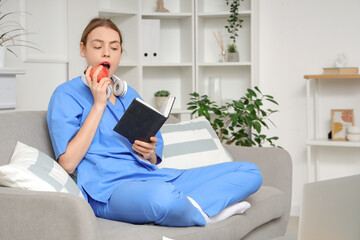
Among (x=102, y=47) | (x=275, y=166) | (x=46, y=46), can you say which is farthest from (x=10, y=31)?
(x=275, y=166)

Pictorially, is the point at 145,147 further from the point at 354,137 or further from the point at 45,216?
the point at 354,137

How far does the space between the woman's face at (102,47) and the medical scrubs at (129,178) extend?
0.41 feet

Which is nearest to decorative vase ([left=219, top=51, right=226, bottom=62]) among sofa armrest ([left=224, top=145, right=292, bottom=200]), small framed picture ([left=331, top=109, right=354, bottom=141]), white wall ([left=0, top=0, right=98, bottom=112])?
small framed picture ([left=331, top=109, right=354, bottom=141])

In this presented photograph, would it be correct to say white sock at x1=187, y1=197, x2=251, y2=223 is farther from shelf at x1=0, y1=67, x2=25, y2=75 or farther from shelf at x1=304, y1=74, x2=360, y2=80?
shelf at x1=304, y1=74, x2=360, y2=80

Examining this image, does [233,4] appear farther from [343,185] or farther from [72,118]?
[343,185]

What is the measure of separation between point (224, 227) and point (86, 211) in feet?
1.98

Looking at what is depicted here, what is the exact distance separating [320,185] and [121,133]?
117 centimetres

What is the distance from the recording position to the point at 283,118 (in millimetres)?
3941

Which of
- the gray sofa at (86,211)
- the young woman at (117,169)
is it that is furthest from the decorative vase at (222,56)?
the young woman at (117,169)

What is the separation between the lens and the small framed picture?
3.70m

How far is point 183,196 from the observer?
179 cm

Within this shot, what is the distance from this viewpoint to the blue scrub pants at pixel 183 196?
173 centimetres

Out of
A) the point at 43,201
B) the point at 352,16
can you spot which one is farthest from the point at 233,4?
the point at 43,201

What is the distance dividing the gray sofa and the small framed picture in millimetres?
1325
